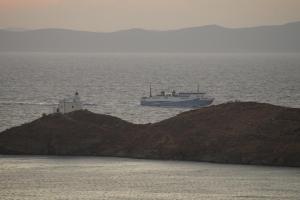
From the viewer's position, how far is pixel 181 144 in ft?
158

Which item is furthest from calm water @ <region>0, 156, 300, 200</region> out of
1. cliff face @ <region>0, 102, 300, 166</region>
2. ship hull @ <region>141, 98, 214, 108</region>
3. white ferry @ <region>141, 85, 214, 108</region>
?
white ferry @ <region>141, 85, 214, 108</region>

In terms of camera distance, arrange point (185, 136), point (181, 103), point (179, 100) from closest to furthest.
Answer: point (185, 136)
point (181, 103)
point (179, 100)

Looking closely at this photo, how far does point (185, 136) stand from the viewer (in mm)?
49000

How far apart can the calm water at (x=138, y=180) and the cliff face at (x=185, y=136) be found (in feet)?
3.45

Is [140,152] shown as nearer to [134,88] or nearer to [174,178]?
[174,178]

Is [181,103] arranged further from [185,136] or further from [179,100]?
[185,136]

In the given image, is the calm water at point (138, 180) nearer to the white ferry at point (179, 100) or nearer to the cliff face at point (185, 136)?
the cliff face at point (185, 136)

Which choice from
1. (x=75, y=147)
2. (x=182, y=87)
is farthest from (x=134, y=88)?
(x=75, y=147)

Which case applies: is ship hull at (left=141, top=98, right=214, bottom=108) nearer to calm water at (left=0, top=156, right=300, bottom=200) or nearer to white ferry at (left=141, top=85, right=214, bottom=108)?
white ferry at (left=141, top=85, right=214, bottom=108)

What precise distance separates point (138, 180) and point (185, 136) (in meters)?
7.15

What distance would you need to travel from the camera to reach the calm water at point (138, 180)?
1540 inches

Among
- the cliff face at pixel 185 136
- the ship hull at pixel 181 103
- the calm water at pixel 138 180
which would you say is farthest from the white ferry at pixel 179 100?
the calm water at pixel 138 180

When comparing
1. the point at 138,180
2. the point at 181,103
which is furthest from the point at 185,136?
the point at 181,103

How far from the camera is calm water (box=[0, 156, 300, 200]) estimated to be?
39.1m
